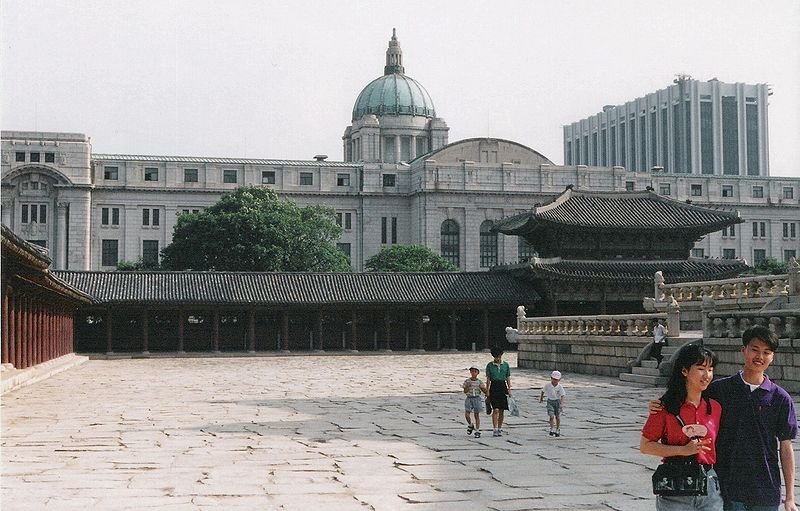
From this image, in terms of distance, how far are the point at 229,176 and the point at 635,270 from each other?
192 ft

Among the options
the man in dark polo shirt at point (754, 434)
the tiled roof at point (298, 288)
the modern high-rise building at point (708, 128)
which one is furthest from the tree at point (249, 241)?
the modern high-rise building at point (708, 128)

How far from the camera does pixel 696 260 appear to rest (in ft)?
195

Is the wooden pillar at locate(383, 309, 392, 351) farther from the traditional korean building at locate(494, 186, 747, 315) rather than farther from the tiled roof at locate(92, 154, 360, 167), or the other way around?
the tiled roof at locate(92, 154, 360, 167)

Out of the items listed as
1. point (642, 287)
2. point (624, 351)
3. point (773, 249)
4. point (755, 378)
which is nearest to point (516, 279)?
point (642, 287)

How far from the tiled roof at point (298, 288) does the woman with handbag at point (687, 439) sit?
1834 inches

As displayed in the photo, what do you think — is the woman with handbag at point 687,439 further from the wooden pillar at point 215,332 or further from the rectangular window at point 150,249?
the rectangular window at point 150,249

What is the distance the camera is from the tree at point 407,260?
89938 millimetres

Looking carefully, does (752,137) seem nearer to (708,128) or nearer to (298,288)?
(708,128)

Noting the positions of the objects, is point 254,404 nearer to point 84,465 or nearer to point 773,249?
point 84,465

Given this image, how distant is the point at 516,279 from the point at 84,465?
153ft

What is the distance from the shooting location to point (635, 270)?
57531 mm

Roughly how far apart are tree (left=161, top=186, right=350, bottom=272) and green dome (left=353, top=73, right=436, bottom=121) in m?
41.2

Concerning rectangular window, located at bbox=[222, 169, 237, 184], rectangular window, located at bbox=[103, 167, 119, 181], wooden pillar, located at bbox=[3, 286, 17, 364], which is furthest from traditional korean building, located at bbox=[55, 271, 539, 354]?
rectangular window, located at bbox=[222, 169, 237, 184]

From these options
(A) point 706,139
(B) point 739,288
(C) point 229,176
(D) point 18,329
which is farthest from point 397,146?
(D) point 18,329
